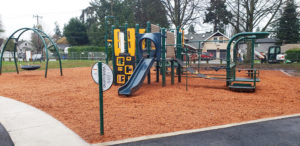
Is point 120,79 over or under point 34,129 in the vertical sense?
over

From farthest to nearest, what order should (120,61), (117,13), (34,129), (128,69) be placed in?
(117,13)
(120,61)
(128,69)
(34,129)

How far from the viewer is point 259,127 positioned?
4.29m

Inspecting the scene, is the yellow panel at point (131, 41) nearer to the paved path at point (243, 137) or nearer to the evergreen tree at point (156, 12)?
the paved path at point (243, 137)

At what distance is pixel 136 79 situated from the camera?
7.65 meters

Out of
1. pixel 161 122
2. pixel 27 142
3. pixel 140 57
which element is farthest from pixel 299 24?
pixel 27 142

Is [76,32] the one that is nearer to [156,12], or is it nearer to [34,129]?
[156,12]

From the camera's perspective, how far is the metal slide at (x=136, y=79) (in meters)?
7.20

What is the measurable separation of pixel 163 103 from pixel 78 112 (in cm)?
244

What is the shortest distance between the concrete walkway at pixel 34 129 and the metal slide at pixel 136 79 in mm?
2733

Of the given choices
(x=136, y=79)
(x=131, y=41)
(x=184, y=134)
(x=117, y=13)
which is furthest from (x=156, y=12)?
(x=184, y=134)

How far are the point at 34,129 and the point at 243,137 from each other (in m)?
4.03

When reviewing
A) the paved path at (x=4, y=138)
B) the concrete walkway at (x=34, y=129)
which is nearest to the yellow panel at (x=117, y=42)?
the concrete walkway at (x=34, y=129)

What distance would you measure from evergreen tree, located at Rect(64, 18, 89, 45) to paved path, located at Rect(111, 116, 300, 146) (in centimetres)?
5004

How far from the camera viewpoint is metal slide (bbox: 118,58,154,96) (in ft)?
23.6
